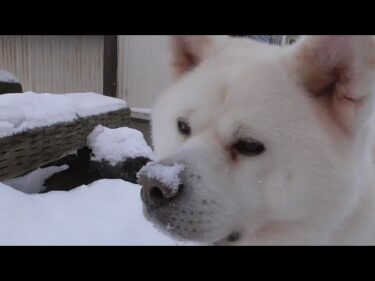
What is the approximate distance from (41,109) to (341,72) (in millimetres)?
3263

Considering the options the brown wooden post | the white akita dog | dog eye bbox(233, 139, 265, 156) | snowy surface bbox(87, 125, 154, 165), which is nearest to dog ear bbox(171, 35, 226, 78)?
the white akita dog

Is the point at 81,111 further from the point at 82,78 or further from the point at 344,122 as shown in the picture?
the point at 344,122

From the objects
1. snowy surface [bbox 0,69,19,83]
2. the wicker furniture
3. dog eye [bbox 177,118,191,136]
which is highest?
dog eye [bbox 177,118,191,136]

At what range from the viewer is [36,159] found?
12.3ft

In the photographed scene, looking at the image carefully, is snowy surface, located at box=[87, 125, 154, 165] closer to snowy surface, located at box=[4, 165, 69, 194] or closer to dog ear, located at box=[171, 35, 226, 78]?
snowy surface, located at box=[4, 165, 69, 194]

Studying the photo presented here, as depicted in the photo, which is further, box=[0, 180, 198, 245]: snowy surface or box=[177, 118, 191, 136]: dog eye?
box=[0, 180, 198, 245]: snowy surface

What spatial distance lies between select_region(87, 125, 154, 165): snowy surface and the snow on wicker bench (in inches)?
5.9

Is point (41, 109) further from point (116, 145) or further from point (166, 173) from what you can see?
point (166, 173)

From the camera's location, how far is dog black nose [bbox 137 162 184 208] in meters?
1.12

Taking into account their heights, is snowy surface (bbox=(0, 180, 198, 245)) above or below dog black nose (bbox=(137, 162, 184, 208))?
below

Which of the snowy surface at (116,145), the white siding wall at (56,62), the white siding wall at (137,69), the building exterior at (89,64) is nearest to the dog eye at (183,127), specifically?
the snowy surface at (116,145)

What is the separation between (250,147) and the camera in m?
1.24

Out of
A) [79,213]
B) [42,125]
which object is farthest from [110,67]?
[79,213]

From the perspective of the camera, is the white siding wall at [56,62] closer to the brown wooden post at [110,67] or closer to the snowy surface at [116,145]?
the brown wooden post at [110,67]
